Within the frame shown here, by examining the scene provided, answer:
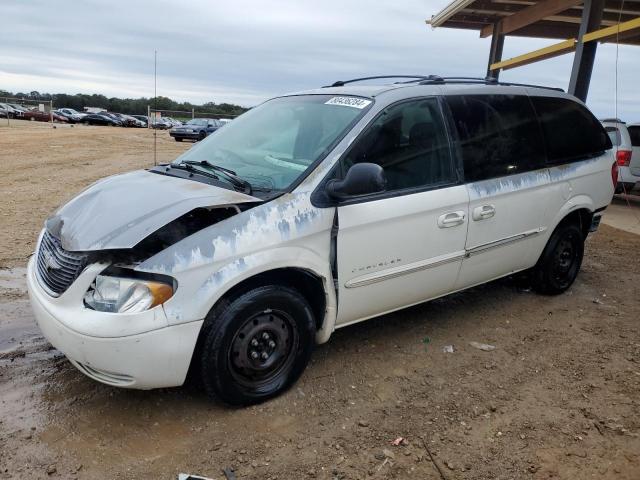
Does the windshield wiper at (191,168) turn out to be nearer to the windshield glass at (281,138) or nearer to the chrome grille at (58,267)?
the windshield glass at (281,138)

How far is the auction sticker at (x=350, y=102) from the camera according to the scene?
140 inches

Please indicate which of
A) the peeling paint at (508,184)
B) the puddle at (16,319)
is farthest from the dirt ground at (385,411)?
the peeling paint at (508,184)

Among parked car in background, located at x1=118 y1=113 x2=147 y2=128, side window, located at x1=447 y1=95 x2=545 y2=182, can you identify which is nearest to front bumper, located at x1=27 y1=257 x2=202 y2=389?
side window, located at x1=447 y1=95 x2=545 y2=182

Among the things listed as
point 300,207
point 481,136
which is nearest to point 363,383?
point 300,207

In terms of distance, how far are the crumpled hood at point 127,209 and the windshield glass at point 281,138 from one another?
0.37m

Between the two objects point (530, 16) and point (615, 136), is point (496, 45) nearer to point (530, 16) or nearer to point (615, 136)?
point (530, 16)

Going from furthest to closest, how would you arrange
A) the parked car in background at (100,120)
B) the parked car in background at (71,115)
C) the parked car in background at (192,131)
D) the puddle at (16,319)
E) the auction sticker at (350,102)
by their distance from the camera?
the parked car in background at (100,120)
the parked car in background at (71,115)
the parked car in background at (192,131)
the puddle at (16,319)
the auction sticker at (350,102)

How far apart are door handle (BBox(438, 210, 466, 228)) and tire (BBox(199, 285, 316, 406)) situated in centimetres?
116

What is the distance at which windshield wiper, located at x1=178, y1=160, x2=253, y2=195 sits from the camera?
3.20 metres

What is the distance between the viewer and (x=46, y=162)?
14.1m

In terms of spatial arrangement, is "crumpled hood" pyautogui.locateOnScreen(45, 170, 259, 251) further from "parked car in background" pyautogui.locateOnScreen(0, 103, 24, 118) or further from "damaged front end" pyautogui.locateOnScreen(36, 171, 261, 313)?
"parked car in background" pyautogui.locateOnScreen(0, 103, 24, 118)

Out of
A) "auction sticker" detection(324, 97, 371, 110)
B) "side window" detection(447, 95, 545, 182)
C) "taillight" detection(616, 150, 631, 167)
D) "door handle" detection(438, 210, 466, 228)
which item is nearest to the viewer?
"auction sticker" detection(324, 97, 371, 110)

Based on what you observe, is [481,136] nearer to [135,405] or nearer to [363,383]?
[363,383]

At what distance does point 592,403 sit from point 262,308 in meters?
2.14
